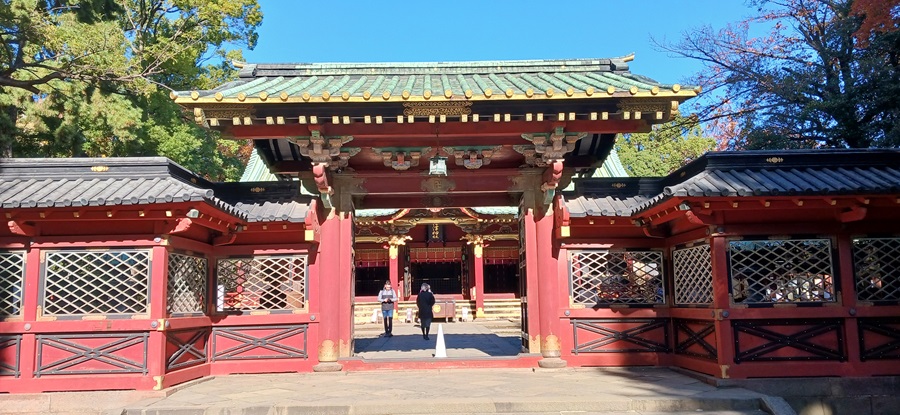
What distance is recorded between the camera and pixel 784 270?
880 centimetres

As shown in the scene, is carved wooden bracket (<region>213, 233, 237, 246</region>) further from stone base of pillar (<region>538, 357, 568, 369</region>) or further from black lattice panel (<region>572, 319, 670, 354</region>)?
black lattice panel (<region>572, 319, 670, 354</region>)

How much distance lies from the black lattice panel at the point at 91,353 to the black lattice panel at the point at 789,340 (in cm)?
791

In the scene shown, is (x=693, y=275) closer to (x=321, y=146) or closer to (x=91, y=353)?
(x=321, y=146)

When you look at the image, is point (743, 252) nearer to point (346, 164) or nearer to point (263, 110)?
point (346, 164)

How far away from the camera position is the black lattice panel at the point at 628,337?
10.3 meters

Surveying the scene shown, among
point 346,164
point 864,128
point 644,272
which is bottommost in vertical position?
point 644,272

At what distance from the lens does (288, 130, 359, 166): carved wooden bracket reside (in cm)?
970

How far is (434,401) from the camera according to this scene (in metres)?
7.38

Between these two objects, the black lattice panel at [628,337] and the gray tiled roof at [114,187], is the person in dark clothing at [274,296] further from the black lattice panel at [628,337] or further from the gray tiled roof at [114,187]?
the black lattice panel at [628,337]

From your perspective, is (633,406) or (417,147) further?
(417,147)

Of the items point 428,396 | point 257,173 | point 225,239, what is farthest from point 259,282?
point 257,173

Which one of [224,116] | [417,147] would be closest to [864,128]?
[417,147]

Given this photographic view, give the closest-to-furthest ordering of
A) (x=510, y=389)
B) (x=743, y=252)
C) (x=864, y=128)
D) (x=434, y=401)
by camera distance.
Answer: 1. (x=434, y=401)
2. (x=510, y=389)
3. (x=743, y=252)
4. (x=864, y=128)

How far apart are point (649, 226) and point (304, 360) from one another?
5.96m
